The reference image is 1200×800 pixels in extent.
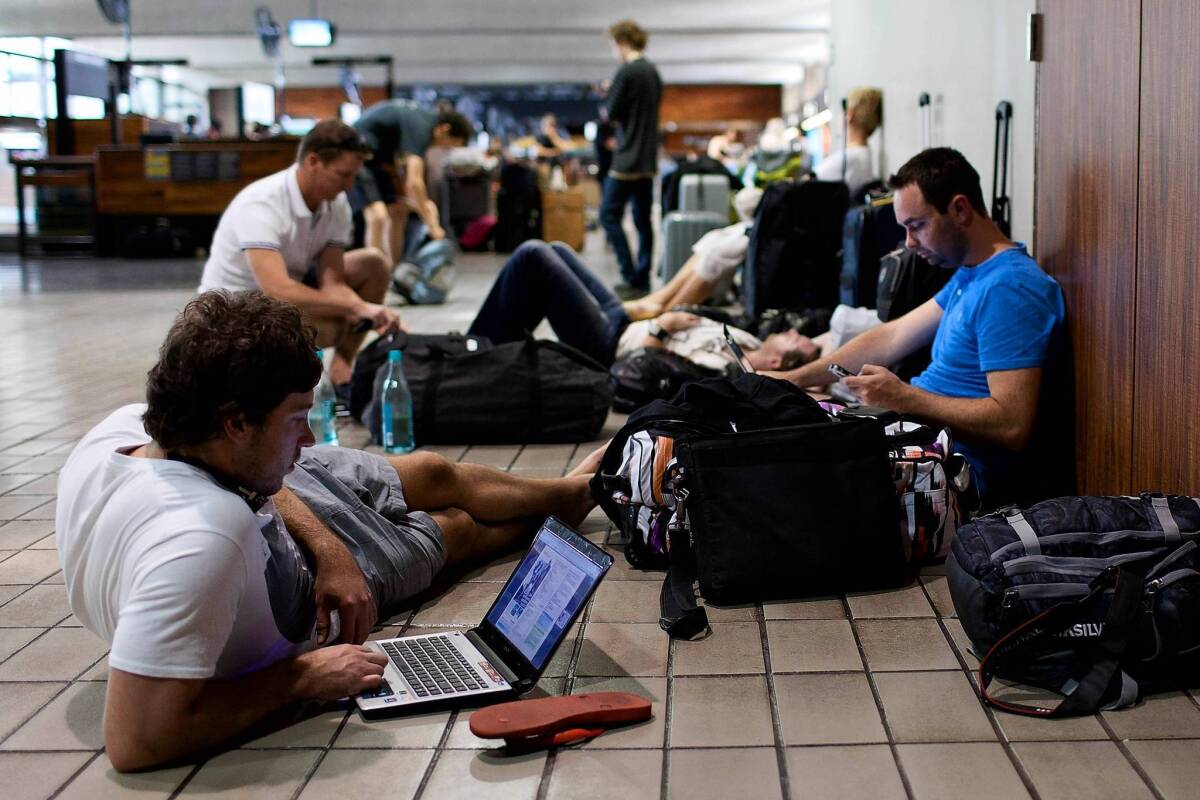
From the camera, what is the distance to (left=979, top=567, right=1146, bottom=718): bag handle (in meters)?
2.17

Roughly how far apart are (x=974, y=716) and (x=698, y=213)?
6942mm

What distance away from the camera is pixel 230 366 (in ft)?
6.03

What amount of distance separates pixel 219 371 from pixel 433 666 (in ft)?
2.56

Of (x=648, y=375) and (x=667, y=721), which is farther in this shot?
(x=648, y=375)

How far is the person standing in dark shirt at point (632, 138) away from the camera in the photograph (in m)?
8.69

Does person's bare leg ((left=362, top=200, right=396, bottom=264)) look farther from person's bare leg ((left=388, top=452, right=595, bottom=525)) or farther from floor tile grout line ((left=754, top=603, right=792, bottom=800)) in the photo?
floor tile grout line ((left=754, top=603, right=792, bottom=800))

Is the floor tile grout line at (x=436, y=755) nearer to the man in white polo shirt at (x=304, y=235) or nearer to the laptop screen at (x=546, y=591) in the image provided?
the laptop screen at (x=546, y=591)

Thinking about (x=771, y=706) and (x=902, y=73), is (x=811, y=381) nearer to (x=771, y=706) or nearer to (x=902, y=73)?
(x=771, y=706)

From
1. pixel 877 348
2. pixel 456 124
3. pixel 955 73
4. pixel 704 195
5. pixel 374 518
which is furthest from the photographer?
pixel 456 124

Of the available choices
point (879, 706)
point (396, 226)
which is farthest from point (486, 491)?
point (396, 226)

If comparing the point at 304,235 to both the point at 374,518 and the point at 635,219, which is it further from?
the point at 635,219

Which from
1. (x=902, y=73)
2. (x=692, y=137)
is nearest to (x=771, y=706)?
(x=902, y=73)

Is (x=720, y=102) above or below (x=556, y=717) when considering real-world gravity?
above

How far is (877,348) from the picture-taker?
12.9 feet
